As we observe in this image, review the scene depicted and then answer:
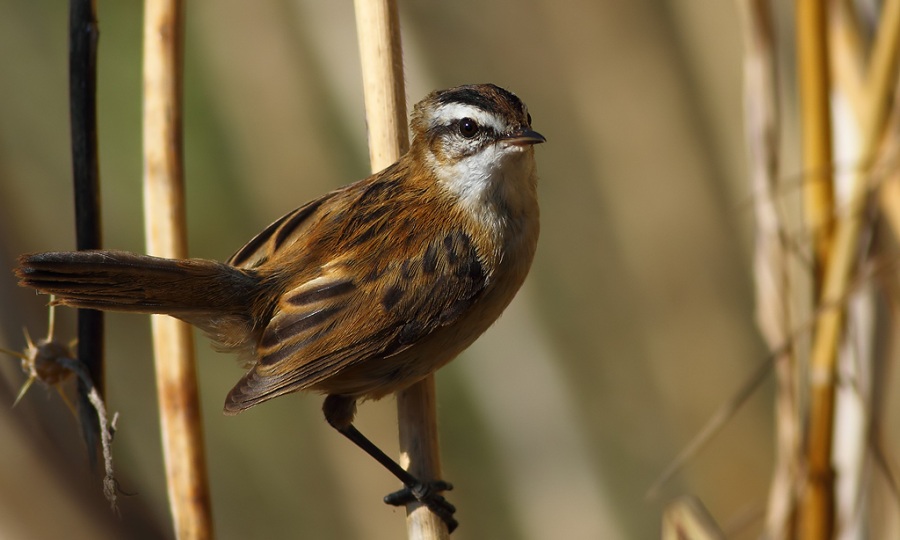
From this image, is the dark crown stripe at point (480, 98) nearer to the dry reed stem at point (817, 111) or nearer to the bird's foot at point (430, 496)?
the dry reed stem at point (817, 111)

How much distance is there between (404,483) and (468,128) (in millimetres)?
998

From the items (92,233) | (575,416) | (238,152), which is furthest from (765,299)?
(238,152)

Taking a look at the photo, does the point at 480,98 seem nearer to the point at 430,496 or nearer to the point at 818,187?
the point at 818,187

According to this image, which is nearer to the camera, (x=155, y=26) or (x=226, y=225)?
(x=155, y=26)

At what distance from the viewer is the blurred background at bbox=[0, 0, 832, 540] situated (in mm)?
3738

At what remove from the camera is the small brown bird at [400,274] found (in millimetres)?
2506

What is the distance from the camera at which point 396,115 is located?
255 centimetres

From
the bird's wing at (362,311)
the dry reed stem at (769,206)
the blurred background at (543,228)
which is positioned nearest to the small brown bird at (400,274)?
the bird's wing at (362,311)

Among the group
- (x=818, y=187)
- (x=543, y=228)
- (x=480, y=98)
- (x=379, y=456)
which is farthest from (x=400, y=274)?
(x=543, y=228)

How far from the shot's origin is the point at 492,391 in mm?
3828

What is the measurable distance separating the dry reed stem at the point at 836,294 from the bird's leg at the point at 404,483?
908 mm

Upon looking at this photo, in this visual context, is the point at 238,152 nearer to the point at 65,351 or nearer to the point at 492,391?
the point at 492,391

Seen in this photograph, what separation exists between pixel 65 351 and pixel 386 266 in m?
0.85

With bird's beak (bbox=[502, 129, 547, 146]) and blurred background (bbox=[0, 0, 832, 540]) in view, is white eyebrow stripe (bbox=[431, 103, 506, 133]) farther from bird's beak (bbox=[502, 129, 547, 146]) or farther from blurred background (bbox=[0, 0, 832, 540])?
blurred background (bbox=[0, 0, 832, 540])
